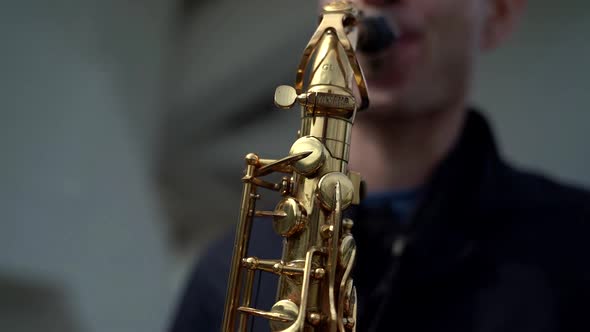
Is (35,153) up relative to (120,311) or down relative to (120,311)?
up

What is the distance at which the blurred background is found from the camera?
170cm

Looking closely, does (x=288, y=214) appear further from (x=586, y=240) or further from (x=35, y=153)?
(x=35, y=153)

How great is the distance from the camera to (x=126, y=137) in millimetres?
1836

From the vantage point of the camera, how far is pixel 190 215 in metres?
1.88

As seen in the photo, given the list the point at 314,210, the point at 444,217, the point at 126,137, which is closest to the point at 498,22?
the point at 444,217

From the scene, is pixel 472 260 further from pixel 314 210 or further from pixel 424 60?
pixel 314 210

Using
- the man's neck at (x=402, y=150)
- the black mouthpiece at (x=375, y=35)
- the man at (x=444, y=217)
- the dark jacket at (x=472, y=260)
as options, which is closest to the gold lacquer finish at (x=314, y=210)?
the black mouthpiece at (x=375, y=35)

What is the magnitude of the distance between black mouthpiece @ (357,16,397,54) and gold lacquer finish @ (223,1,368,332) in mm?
152

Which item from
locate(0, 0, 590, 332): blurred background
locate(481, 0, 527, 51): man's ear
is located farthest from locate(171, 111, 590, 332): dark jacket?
locate(0, 0, 590, 332): blurred background

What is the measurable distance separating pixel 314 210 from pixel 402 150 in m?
0.59

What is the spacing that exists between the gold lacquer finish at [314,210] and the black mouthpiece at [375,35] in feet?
0.50

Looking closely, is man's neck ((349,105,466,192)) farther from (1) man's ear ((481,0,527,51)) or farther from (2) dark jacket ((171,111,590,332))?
(1) man's ear ((481,0,527,51))

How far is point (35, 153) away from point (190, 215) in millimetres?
447

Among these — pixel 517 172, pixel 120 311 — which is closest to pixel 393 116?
pixel 517 172
